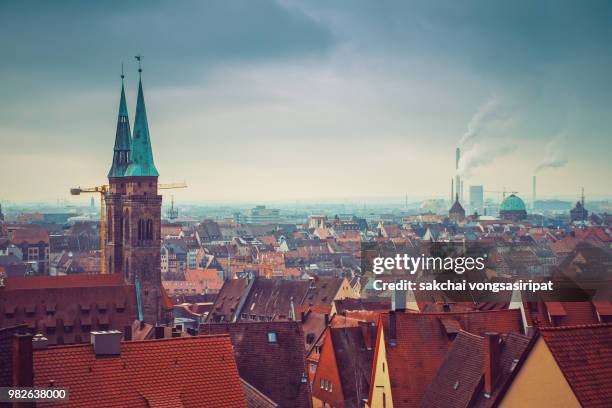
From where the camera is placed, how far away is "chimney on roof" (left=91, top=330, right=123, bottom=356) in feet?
88.8

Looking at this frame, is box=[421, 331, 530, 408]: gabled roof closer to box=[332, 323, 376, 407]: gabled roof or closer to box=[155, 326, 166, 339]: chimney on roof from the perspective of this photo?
box=[332, 323, 376, 407]: gabled roof

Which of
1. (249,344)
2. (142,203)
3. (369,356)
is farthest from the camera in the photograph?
(142,203)

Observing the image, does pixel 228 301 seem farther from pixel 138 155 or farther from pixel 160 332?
pixel 160 332

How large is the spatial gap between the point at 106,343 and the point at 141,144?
83437 mm

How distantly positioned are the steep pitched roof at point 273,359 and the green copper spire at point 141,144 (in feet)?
214

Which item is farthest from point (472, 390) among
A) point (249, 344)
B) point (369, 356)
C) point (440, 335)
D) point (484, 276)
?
point (484, 276)

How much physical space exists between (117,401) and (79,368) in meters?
1.36

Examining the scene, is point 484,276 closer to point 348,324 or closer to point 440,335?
point 348,324

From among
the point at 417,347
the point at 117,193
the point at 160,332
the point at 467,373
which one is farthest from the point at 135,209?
the point at 467,373

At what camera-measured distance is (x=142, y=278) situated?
98875mm

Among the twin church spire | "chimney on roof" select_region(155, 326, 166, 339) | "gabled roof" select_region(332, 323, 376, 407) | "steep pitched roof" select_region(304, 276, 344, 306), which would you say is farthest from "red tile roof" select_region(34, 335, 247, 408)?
the twin church spire

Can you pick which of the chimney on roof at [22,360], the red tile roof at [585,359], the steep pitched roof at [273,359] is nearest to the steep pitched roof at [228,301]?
the steep pitched roof at [273,359]

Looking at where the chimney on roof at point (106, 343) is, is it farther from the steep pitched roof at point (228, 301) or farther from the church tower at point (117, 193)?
the church tower at point (117, 193)

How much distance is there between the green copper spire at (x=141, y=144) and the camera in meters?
108
